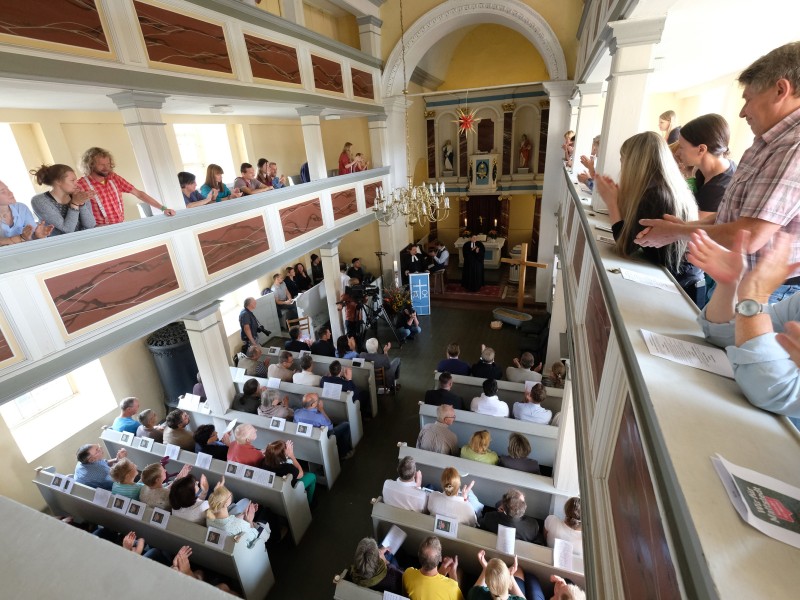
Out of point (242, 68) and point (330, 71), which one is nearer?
point (242, 68)

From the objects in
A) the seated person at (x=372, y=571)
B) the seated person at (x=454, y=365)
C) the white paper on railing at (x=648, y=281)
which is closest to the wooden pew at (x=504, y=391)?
the seated person at (x=454, y=365)

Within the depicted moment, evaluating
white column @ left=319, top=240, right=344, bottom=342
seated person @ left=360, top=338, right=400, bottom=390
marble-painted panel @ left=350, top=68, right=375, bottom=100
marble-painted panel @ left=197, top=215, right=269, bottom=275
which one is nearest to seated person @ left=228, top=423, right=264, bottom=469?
marble-painted panel @ left=197, top=215, right=269, bottom=275

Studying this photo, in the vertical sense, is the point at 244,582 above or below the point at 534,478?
below

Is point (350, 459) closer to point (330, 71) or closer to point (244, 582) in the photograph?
point (244, 582)

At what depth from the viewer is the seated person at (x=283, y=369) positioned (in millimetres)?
6887

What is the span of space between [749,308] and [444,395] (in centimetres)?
503

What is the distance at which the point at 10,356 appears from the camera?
137 inches

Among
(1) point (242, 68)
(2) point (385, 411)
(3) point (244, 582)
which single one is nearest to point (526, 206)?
(2) point (385, 411)

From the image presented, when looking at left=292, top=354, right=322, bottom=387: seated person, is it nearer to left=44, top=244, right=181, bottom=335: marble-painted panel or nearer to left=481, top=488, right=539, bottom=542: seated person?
left=44, top=244, right=181, bottom=335: marble-painted panel

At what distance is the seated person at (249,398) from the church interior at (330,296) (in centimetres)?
29

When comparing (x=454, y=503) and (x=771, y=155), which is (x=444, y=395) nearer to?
(x=454, y=503)

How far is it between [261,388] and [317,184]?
13.2 ft

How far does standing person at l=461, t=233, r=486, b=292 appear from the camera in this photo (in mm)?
12594

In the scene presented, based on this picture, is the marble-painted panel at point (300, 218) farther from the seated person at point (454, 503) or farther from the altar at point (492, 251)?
the altar at point (492, 251)
